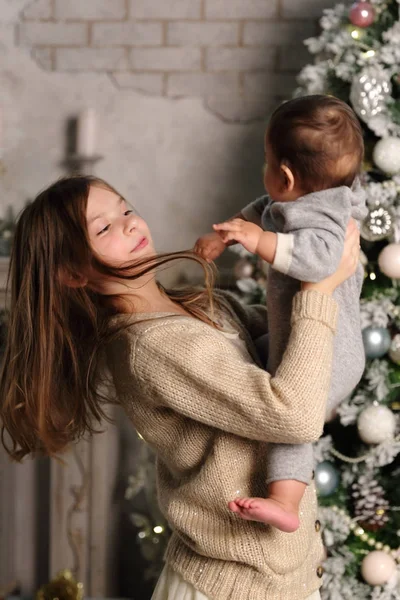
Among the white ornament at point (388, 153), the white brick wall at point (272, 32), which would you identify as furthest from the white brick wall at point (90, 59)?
the white ornament at point (388, 153)

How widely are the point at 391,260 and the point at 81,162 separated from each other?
1.37 meters

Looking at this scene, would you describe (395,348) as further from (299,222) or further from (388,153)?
(299,222)

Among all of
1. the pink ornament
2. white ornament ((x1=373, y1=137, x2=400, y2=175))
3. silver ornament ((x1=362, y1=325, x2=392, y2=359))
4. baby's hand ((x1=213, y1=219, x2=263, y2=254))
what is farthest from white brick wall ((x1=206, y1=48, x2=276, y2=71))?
baby's hand ((x1=213, y1=219, x2=263, y2=254))

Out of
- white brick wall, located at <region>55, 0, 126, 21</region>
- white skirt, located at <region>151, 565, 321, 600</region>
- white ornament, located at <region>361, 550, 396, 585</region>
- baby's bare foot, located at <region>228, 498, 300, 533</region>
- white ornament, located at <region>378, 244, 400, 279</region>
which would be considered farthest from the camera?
white brick wall, located at <region>55, 0, 126, 21</region>

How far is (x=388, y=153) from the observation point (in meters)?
2.08

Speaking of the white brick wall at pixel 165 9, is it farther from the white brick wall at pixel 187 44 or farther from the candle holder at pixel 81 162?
the candle holder at pixel 81 162

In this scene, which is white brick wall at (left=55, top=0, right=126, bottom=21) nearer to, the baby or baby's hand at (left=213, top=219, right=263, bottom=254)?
the baby

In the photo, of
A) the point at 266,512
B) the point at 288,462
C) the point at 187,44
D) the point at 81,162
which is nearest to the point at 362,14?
the point at 187,44

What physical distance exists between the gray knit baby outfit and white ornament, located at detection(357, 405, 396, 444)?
2.38ft

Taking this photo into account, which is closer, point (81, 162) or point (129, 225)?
point (129, 225)

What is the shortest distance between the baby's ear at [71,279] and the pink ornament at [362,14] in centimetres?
117

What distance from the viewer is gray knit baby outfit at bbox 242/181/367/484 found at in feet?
4.19

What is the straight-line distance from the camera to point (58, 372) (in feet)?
5.03

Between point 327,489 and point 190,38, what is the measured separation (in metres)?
1.66
